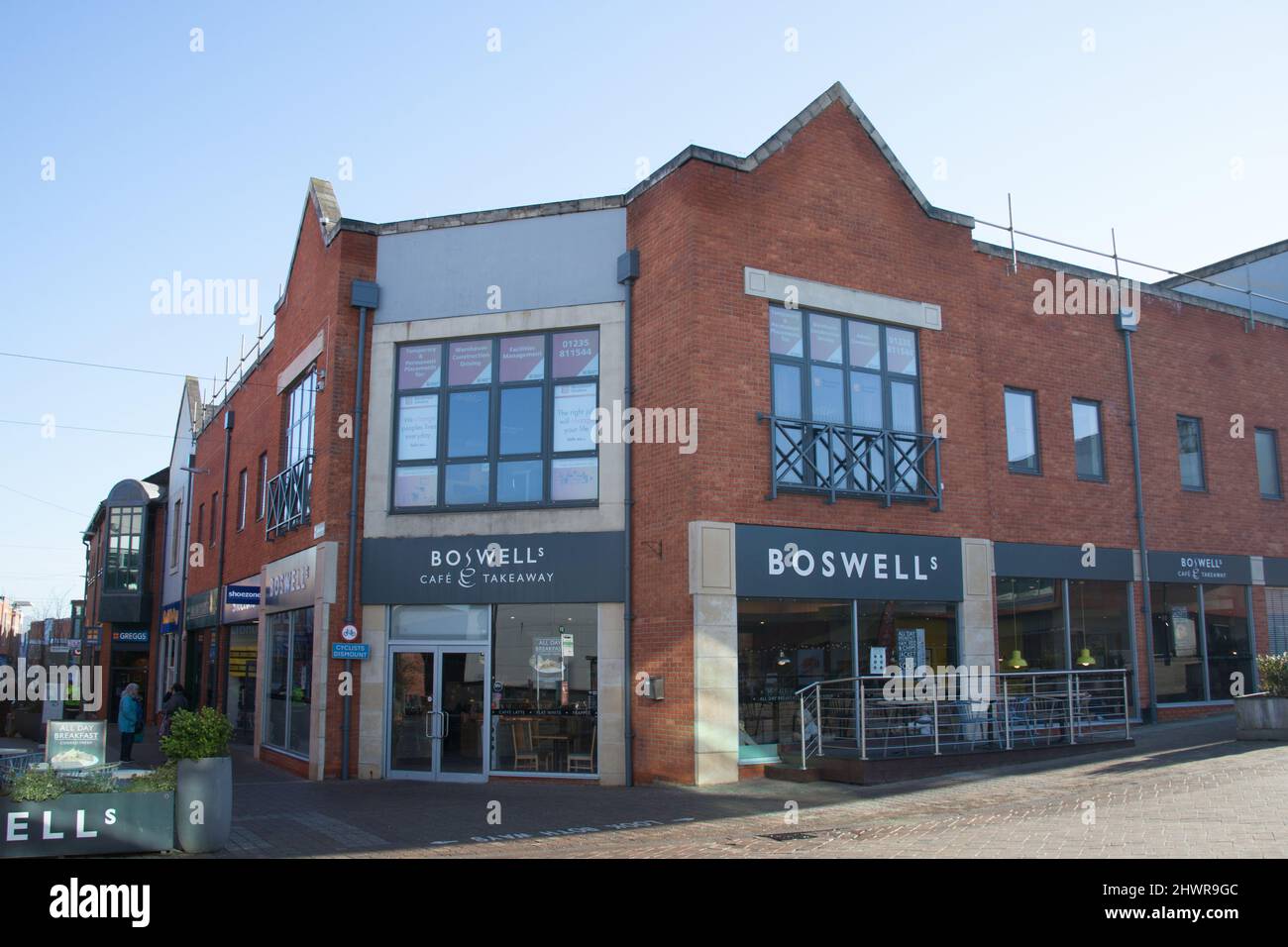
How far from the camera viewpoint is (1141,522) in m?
20.6

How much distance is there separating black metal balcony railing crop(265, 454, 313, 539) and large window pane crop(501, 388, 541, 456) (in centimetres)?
393

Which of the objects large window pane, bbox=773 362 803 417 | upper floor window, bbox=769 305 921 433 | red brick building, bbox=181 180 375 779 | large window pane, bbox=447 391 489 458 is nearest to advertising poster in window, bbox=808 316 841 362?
upper floor window, bbox=769 305 921 433

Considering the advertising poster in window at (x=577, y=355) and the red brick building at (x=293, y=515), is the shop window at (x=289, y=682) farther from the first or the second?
the advertising poster in window at (x=577, y=355)

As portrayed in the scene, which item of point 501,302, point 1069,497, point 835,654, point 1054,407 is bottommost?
point 835,654

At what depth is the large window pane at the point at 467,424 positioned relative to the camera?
57.8 ft

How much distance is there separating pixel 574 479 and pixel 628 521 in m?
1.20

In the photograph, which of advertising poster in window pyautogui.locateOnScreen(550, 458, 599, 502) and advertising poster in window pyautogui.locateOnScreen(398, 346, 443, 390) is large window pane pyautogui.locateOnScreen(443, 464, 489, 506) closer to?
advertising poster in window pyautogui.locateOnScreen(550, 458, 599, 502)

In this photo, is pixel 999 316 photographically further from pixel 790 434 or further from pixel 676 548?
pixel 676 548

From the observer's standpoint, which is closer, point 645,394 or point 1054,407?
point 645,394

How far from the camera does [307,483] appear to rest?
19328 millimetres

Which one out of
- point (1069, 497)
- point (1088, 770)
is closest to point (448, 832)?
point (1088, 770)

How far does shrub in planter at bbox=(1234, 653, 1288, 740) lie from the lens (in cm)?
1564

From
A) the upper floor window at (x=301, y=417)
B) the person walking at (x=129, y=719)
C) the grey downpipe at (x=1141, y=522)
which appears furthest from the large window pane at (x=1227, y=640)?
the person walking at (x=129, y=719)
